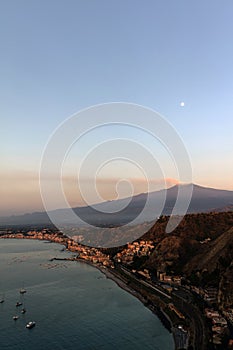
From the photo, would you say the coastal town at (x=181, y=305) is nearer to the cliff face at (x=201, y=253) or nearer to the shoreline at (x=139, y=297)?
the shoreline at (x=139, y=297)

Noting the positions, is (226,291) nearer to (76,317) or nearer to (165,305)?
(165,305)

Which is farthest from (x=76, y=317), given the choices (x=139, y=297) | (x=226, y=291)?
(x=226, y=291)

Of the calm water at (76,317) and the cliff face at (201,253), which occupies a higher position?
the cliff face at (201,253)

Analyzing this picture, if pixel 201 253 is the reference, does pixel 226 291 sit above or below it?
below

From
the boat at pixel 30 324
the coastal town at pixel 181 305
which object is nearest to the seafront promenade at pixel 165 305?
the coastal town at pixel 181 305

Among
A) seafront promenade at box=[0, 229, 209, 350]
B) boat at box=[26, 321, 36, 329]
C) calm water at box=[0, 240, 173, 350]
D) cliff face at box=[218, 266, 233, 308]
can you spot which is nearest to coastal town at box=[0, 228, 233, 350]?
seafront promenade at box=[0, 229, 209, 350]

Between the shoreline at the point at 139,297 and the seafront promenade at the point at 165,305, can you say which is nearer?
the seafront promenade at the point at 165,305

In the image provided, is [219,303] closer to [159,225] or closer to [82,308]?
[82,308]

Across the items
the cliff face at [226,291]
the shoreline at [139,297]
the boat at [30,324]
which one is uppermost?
the cliff face at [226,291]
